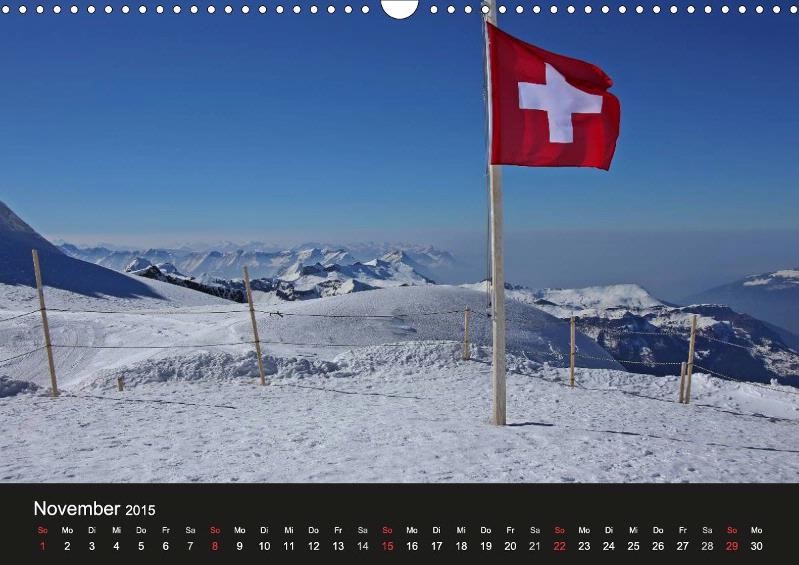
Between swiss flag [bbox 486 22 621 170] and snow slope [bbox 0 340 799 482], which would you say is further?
swiss flag [bbox 486 22 621 170]

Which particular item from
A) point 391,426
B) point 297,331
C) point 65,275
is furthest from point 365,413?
point 65,275

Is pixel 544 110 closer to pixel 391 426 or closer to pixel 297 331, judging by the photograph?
pixel 391 426

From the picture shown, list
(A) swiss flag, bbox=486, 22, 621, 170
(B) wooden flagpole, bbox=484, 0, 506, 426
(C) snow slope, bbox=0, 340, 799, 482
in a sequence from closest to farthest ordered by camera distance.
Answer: (C) snow slope, bbox=0, 340, 799, 482, (A) swiss flag, bbox=486, 22, 621, 170, (B) wooden flagpole, bbox=484, 0, 506, 426

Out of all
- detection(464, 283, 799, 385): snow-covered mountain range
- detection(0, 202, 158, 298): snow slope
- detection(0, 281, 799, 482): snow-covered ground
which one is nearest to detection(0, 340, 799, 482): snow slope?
detection(0, 281, 799, 482): snow-covered ground

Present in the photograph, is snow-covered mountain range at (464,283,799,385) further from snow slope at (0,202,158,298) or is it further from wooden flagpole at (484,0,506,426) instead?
wooden flagpole at (484,0,506,426)

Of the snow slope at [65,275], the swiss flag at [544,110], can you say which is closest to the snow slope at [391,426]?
the swiss flag at [544,110]

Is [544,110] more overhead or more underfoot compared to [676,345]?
more overhead
